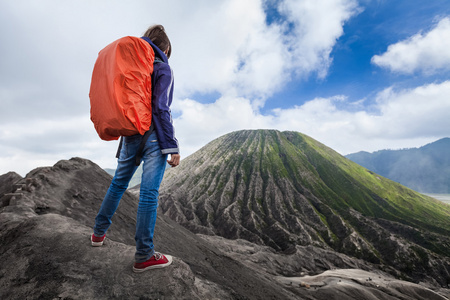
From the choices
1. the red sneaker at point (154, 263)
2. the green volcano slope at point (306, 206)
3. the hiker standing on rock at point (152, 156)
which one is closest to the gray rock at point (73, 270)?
the red sneaker at point (154, 263)

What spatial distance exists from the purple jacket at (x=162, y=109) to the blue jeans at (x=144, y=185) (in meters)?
0.15

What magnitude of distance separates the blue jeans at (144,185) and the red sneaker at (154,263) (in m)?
0.09

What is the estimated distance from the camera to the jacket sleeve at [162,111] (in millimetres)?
3680

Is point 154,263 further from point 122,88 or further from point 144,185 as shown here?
point 122,88

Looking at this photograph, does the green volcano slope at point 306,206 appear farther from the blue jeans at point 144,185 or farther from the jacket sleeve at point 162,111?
the jacket sleeve at point 162,111

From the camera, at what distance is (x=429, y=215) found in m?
94.3

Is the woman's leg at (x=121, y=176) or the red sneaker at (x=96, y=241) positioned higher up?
the woman's leg at (x=121, y=176)

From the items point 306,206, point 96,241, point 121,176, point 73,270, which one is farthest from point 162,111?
point 306,206

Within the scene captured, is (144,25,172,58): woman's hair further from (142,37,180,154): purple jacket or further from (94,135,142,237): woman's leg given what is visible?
(94,135,142,237): woman's leg

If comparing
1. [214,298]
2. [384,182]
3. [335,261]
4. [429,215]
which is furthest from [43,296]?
[384,182]

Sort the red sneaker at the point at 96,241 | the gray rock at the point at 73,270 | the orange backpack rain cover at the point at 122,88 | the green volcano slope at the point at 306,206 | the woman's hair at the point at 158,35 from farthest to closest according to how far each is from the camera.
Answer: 1. the green volcano slope at the point at 306,206
2. the red sneaker at the point at 96,241
3. the woman's hair at the point at 158,35
4. the gray rock at the point at 73,270
5. the orange backpack rain cover at the point at 122,88

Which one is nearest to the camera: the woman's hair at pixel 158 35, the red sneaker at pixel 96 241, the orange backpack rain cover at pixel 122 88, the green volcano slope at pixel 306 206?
the orange backpack rain cover at pixel 122 88

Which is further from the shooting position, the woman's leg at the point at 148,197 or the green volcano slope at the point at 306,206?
the green volcano slope at the point at 306,206

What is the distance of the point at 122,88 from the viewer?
3199 millimetres
